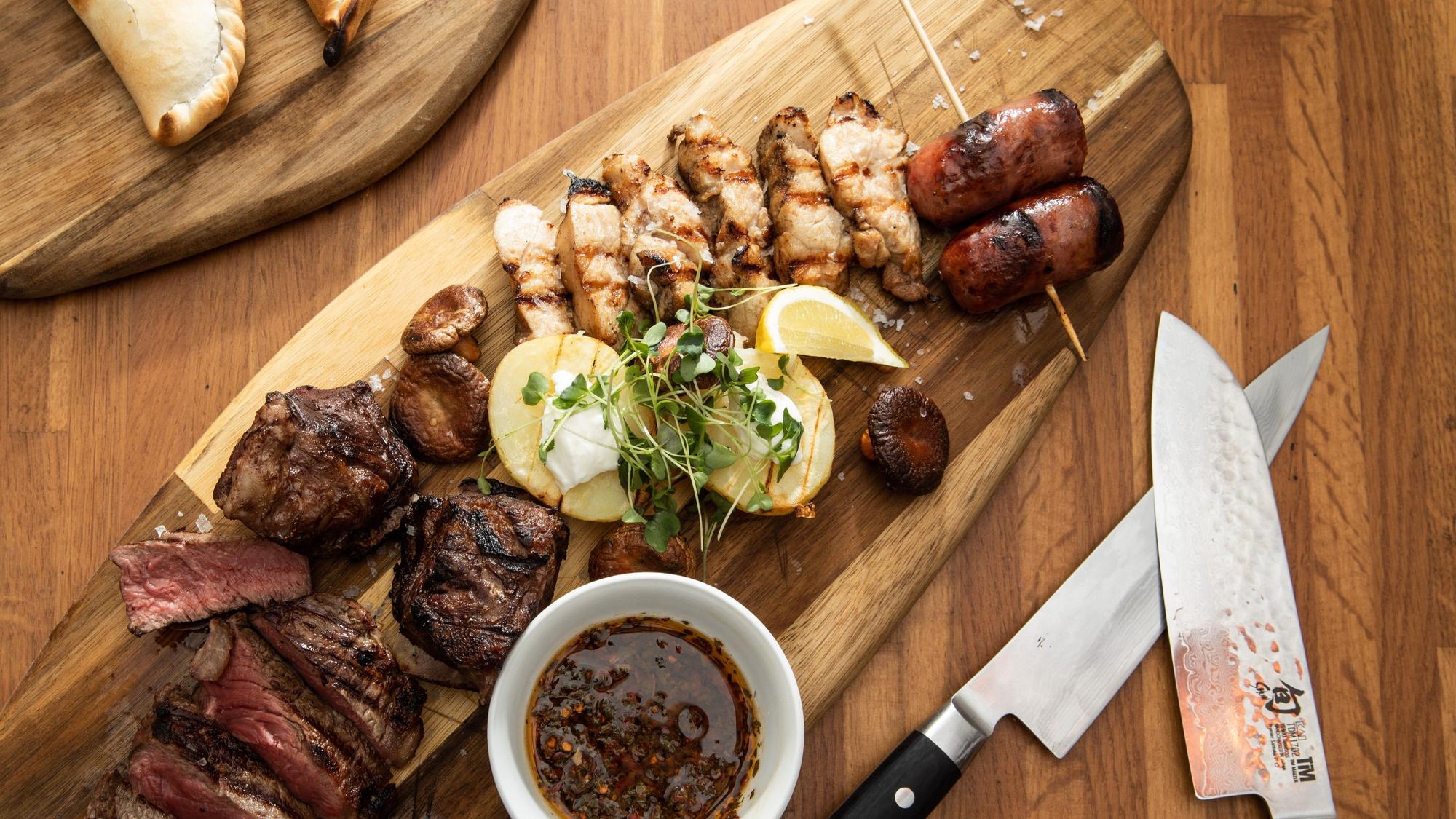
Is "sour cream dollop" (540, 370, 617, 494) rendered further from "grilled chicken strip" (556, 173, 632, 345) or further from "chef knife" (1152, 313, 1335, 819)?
"chef knife" (1152, 313, 1335, 819)

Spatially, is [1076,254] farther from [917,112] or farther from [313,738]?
[313,738]

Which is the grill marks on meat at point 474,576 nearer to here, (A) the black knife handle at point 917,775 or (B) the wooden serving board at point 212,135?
(A) the black knife handle at point 917,775

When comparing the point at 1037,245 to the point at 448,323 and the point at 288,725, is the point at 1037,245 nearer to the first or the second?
the point at 448,323

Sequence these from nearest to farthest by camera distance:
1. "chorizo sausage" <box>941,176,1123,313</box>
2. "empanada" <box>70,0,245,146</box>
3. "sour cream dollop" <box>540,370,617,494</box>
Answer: "sour cream dollop" <box>540,370,617,494</box> < "chorizo sausage" <box>941,176,1123,313</box> < "empanada" <box>70,0,245,146</box>

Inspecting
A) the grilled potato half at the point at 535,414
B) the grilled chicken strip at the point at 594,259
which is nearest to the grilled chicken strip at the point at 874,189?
the grilled chicken strip at the point at 594,259

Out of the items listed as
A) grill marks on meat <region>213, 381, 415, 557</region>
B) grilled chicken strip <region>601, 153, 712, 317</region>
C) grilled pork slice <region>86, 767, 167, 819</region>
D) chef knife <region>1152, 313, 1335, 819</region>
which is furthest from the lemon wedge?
grilled pork slice <region>86, 767, 167, 819</region>
